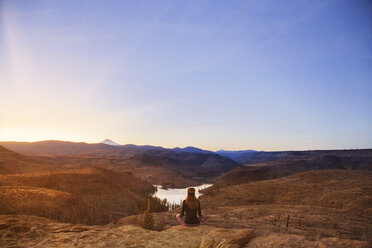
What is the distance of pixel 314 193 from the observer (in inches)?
665

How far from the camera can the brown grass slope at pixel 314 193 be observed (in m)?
13.8

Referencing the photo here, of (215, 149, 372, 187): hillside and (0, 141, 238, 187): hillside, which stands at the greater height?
(215, 149, 372, 187): hillside

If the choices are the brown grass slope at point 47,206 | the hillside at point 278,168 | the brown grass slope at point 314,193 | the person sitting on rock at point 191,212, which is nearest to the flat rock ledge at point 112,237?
the person sitting on rock at point 191,212

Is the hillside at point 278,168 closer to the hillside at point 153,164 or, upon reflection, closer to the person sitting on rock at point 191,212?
the hillside at point 153,164

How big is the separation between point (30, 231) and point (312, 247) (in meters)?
6.83

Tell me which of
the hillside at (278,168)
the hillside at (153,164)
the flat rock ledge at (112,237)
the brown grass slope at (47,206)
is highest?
the flat rock ledge at (112,237)

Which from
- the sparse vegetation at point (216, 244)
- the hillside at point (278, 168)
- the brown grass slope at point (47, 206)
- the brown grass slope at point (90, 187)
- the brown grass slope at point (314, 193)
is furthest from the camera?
the hillside at point (278, 168)

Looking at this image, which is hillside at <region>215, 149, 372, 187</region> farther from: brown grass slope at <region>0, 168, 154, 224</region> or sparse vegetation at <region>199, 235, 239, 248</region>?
sparse vegetation at <region>199, 235, 239, 248</region>

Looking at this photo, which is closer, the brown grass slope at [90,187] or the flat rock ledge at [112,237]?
the flat rock ledge at [112,237]

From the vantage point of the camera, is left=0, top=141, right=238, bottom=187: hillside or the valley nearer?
the valley

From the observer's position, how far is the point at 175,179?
44938 mm

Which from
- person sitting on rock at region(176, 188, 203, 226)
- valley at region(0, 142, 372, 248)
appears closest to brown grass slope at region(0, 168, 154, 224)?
valley at region(0, 142, 372, 248)

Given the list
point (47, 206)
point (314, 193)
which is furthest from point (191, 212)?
point (314, 193)

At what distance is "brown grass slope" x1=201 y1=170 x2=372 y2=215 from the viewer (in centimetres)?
1383
